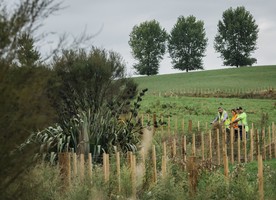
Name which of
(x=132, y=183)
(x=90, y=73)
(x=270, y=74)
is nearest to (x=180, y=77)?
(x=270, y=74)

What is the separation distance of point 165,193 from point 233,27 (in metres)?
77.5

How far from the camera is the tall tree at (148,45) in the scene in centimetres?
8288

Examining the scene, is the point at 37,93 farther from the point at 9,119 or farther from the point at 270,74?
the point at 270,74

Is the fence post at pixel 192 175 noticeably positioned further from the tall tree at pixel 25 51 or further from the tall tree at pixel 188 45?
the tall tree at pixel 188 45

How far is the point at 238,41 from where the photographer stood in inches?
3201

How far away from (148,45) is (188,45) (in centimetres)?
674

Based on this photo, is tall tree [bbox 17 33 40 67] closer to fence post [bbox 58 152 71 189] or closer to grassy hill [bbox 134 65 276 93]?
fence post [bbox 58 152 71 189]

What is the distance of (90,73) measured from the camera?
59.7 ft

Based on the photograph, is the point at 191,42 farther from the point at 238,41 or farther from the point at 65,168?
the point at 65,168

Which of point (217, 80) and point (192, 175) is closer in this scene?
point (192, 175)

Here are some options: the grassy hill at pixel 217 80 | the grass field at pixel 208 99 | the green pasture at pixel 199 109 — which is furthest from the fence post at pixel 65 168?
the grassy hill at pixel 217 80

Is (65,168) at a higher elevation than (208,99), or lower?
lower

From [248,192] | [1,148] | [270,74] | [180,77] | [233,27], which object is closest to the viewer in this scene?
[1,148]

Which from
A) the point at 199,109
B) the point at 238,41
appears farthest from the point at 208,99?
the point at 238,41
